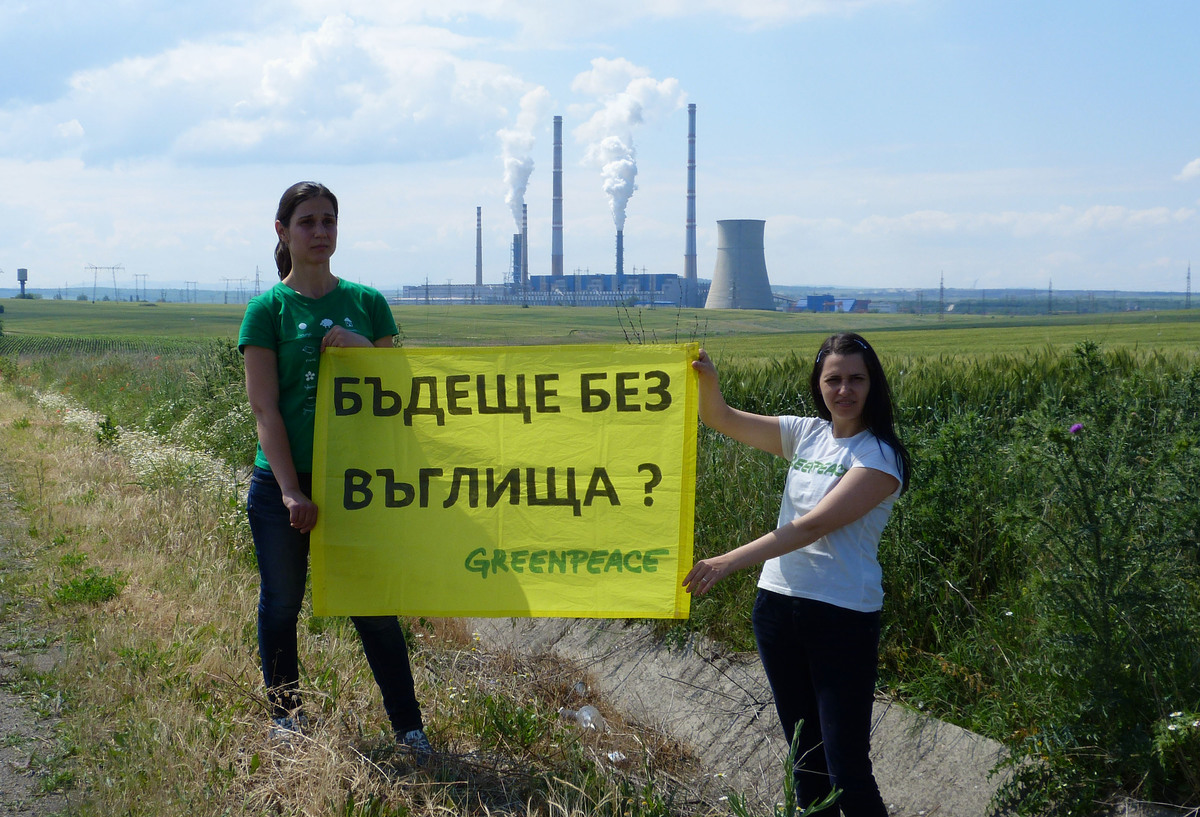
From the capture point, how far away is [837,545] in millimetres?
2693

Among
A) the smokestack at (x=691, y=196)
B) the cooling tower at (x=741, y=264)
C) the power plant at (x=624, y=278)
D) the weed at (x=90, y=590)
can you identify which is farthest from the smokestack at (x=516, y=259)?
the weed at (x=90, y=590)

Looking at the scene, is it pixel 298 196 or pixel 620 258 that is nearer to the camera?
pixel 298 196

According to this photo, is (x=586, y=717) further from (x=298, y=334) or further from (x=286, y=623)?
(x=298, y=334)

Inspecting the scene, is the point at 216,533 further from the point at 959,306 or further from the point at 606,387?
the point at 959,306

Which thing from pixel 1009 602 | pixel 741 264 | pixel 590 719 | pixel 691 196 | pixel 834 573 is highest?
pixel 691 196

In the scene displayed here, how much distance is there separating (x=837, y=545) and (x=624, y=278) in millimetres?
107355

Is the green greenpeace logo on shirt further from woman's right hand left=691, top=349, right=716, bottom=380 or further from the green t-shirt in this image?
the green t-shirt

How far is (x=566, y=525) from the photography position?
349 cm

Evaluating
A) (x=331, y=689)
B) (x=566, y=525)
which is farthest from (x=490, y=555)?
(x=331, y=689)

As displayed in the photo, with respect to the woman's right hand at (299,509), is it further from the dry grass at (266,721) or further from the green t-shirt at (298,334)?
the dry grass at (266,721)

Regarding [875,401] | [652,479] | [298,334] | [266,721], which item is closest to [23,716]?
[266,721]

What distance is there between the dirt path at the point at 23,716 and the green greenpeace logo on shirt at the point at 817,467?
2575 mm

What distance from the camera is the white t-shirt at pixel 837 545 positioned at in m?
2.66

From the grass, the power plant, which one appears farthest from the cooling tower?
the grass
